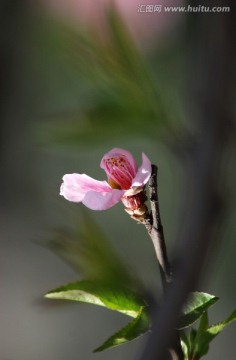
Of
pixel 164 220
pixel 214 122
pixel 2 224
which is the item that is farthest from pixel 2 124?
pixel 214 122

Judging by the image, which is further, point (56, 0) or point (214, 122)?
point (56, 0)

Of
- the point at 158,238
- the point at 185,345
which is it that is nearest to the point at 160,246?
the point at 158,238

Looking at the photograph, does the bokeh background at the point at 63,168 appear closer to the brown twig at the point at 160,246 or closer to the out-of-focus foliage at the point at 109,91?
the out-of-focus foliage at the point at 109,91

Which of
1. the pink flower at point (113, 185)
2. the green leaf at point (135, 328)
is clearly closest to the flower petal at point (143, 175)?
the pink flower at point (113, 185)

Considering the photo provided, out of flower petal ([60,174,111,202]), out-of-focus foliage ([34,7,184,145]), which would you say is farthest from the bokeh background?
flower petal ([60,174,111,202])

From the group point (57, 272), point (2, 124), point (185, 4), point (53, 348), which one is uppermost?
point (185, 4)

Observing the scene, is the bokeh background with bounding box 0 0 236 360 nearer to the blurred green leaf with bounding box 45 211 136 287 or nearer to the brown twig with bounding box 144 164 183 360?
the blurred green leaf with bounding box 45 211 136 287

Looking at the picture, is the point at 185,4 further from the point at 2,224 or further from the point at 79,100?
the point at 2,224

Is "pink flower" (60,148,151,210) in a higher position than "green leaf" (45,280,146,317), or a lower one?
higher
